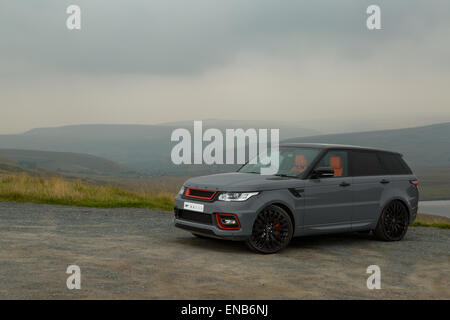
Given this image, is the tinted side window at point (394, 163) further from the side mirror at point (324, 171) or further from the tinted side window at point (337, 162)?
the side mirror at point (324, 171)

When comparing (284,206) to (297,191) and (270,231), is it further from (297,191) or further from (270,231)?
(270,231)

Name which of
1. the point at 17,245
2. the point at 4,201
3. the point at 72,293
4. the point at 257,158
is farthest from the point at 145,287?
the point at 4,201

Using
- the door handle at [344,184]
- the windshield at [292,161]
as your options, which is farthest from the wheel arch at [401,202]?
the windshield at [292,161]

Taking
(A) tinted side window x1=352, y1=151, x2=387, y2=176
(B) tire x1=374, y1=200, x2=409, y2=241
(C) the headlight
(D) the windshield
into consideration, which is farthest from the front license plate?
(B) tire x1=374, y1=200, x2=409, y2=241

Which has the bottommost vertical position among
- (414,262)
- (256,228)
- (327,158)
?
(414,262)

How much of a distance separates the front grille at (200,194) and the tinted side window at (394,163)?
4.06 meters

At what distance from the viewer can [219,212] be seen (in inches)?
348

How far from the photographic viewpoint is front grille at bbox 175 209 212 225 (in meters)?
9.09

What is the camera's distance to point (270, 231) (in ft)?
29.7

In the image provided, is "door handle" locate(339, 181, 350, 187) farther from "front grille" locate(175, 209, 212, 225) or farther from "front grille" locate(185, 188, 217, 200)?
"front grille" locate(175, 209, 212, 225)

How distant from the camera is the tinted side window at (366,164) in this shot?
34.4 ft

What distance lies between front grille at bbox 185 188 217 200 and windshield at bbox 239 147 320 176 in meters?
1.35

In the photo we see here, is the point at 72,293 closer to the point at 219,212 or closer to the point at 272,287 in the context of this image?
the point at 272,287
